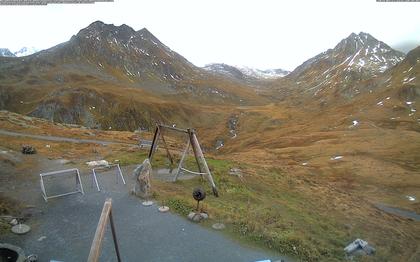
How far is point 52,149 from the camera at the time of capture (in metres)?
48.6

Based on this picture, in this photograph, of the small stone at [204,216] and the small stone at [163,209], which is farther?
Result: the small stone at [163,209]

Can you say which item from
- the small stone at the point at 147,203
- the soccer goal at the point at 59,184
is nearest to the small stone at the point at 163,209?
the small stone at the point at 147,203

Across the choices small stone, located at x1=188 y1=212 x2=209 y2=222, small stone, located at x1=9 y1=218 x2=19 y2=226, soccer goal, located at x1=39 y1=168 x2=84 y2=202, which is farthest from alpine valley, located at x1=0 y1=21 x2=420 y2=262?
small stone, located at x1=9 y1=218 x2=19 y2=226

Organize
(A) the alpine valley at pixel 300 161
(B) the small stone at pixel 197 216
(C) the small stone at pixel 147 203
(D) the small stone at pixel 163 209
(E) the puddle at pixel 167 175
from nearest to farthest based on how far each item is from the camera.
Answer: (B) the small stone at pixel 197 216, (D) the small stone at pixel 163 209, (A) the alpine valley at pixel 300 161, (C) the small stone at pixel 147 203, (E) the puddle at pixel 167 175

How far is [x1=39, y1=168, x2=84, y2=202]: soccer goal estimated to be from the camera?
90.3 ft

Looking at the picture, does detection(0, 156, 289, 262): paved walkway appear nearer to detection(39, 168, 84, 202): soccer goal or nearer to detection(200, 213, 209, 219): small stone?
detection(39, 168, 84, 202): soccer goal

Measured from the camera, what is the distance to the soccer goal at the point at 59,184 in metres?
27.5

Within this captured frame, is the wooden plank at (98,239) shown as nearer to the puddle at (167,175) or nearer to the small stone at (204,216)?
the small stone at (204,216)

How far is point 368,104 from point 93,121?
5180 inches

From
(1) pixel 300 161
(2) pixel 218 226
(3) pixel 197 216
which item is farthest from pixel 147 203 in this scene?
(1) pixel 300 161

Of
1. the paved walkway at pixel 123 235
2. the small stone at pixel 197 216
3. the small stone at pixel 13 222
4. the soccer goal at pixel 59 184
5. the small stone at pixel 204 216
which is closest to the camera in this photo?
the paved walkway at pixel 123 235

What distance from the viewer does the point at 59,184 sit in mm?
31172

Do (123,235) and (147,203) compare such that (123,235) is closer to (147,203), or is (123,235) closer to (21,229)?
(147,203)

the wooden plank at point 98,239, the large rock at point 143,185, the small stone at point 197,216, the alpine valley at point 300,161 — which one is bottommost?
the alpine valley at point 300,161
